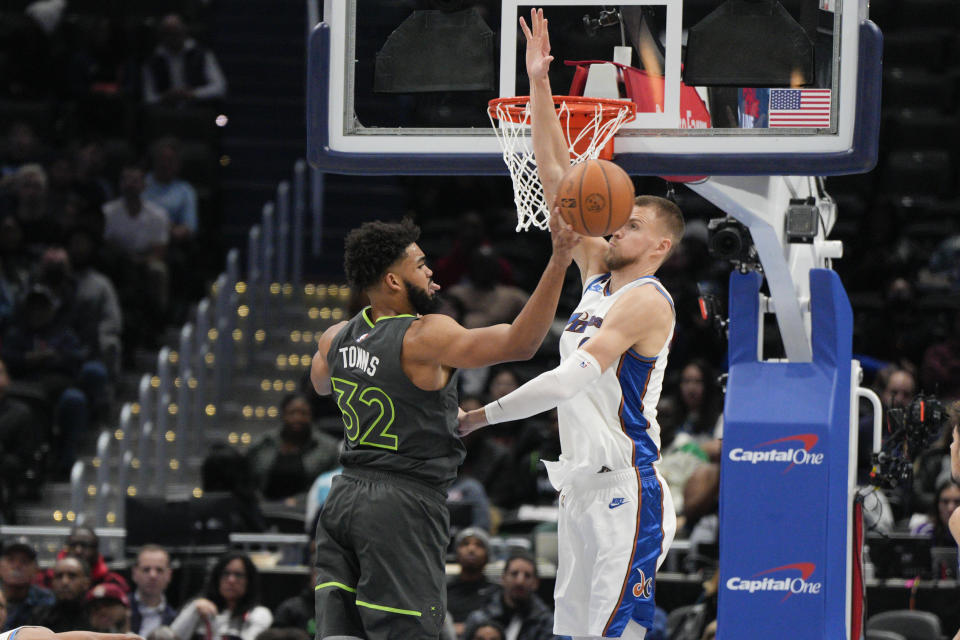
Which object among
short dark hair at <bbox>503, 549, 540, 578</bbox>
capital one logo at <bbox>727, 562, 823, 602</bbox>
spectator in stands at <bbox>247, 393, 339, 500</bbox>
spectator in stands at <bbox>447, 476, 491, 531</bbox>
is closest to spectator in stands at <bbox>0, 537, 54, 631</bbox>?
spectator in stands at <bbox>247, 393, 339, 500</bbox>

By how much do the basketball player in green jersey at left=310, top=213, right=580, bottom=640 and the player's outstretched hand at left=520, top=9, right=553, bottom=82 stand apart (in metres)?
0.77

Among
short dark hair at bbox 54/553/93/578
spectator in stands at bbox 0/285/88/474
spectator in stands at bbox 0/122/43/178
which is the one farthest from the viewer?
spectator in stands at bbox 0/122/43/178

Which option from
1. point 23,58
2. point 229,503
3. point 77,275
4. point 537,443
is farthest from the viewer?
point 23,58

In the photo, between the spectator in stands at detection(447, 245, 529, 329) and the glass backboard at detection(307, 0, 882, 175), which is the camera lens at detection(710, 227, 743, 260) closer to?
the glass backboard at detection(307, 0, 882, 175)

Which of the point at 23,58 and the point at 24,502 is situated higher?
the point at 23,58

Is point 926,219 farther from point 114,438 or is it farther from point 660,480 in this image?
point 660,480

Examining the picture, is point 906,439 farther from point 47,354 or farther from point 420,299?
point 47,354

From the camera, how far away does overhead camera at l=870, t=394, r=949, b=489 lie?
7.48 metres

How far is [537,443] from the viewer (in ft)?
39.5

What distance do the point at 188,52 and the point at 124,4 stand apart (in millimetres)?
1866

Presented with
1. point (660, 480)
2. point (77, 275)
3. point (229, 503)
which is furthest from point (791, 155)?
point (77, 275)

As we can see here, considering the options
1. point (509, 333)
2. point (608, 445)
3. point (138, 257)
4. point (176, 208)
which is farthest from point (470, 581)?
point (176, 208)

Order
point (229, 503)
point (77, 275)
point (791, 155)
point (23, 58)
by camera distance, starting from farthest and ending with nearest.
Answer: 1. point (23, 58)
2. point (77, 275)
3. point (229, 503)
4. point (791, 155)

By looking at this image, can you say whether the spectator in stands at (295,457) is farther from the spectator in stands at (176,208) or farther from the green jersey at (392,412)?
the green jersey at (392,412)
